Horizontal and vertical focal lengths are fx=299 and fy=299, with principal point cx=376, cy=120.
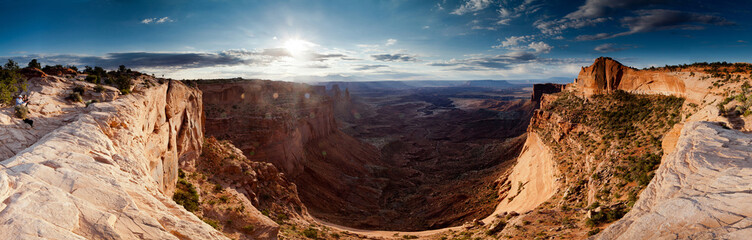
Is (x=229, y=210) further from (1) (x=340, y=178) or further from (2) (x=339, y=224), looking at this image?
(1) (x=340, y=178)

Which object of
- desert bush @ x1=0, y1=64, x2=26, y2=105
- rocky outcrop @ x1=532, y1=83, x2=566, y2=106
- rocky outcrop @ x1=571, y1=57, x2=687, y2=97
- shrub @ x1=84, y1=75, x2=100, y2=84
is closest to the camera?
desert bush @ x1=0, y1=64, x2=26, y2=105

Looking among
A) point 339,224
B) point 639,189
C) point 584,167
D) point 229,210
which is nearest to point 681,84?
point 584,167

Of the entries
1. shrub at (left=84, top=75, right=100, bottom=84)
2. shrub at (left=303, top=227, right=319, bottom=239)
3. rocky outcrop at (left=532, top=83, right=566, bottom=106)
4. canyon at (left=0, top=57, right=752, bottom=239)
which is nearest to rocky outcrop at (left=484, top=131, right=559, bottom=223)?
canyon at (left=0, top=57, right=752, bottom=239)

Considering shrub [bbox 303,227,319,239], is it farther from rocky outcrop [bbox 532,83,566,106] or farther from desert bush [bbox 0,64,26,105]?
rocky outcrop [bbox 532,83,566,106]

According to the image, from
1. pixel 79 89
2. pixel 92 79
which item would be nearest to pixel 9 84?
pixel 79 89

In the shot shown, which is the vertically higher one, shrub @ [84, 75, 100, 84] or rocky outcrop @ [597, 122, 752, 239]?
shrub @ [84, 75, 100, 84]

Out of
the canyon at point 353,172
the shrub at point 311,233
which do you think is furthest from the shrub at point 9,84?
the shrub at point 311,233
